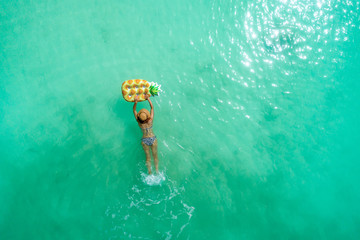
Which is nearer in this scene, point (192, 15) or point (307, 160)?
point (307, 160)

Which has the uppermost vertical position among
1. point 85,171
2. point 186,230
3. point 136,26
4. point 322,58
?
point 136,26

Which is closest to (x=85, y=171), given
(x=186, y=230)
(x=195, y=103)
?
(x=186, y=230)

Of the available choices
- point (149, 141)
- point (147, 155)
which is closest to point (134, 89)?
point (149, 141)

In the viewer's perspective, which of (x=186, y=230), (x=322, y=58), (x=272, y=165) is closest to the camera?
(x=186, y=230)

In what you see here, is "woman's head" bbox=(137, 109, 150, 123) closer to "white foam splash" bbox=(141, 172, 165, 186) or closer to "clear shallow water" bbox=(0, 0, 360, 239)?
"clear shallow water" bbox=(0, 0, 360, 239)

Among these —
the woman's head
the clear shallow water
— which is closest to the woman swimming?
the woman's head

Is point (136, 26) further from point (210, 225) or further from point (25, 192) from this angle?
point (210, 225)
